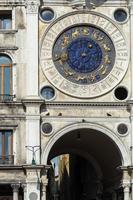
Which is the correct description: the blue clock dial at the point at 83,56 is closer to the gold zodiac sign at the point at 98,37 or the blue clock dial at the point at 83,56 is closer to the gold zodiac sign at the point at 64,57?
the gold zodiac sign at the point at 64,57

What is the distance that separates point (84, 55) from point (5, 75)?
475 centimetres

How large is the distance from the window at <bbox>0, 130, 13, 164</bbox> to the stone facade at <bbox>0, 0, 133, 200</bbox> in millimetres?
57

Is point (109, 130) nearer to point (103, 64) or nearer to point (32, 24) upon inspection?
point (103, 64)

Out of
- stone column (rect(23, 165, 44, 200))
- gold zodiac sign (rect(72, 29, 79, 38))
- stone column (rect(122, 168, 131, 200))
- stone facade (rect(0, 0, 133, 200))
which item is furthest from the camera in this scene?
gold zodiac sign (rect(72, 29, 79, 38))

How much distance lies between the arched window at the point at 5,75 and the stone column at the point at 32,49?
3.91ft

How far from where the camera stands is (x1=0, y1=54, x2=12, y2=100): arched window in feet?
139

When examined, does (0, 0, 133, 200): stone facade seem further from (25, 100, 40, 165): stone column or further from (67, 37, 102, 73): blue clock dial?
(67, 37, 102, 73): blue clock dial

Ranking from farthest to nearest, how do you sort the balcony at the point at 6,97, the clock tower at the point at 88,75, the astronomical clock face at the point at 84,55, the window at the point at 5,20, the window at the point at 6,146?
the window at the point at 5,20
the astronomical clock face at the point at 84,55
the balcony at the point at 6,97
the clock tower at the point at 88,75
the window at the point at 6,146

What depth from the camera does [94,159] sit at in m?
49.0

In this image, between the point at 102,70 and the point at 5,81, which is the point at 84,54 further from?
the point at 5,81

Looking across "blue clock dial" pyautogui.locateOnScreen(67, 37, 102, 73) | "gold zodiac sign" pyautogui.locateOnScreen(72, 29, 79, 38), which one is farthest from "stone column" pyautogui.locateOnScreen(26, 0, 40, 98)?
"gold zodiac sign" pyautogui.locateOnScreen(72, 29, 79, 38)

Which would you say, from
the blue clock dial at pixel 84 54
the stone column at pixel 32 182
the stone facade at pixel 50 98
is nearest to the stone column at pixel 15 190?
the stone facade at pixel 50 98

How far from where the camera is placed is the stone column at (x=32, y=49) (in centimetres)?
4175

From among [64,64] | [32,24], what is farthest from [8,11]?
[64,64]
